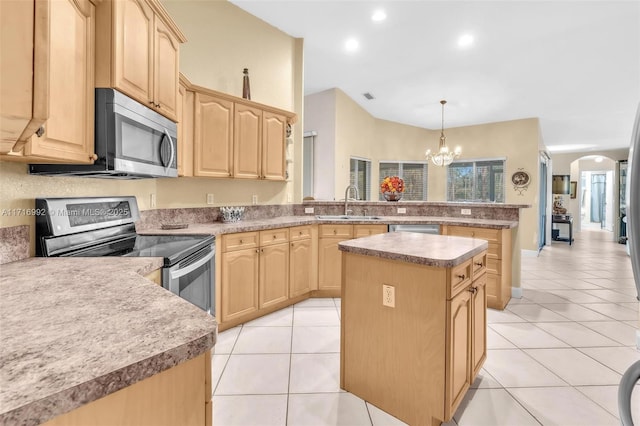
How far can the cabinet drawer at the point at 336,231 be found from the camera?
3.46m

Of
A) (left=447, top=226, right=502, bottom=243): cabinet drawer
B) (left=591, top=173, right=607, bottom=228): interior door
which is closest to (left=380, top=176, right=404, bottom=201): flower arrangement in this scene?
(left=447, top=226, right=502, bottom=243): cabinet drawer

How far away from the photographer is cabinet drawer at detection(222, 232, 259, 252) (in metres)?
2.61

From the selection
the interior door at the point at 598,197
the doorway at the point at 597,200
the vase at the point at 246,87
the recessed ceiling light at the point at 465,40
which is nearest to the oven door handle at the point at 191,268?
the vase at the point at 246,87

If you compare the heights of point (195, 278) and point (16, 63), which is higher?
point (16, 63)

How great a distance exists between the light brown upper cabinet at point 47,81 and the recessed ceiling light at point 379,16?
2.75 meters

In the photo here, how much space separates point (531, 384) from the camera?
1954mm

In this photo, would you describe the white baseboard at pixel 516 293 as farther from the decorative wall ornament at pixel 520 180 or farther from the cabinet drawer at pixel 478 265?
the decorative wall ornament at pixel 520 180

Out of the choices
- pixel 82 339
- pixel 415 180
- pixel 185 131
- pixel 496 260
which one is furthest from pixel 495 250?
pixel 415 180

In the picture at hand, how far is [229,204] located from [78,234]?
169cm

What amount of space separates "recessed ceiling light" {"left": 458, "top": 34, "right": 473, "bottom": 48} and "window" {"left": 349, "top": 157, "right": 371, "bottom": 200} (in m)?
2.89

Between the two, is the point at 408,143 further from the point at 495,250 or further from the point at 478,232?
the point at 495,250

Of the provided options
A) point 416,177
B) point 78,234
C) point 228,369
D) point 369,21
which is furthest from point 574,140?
point 78,234

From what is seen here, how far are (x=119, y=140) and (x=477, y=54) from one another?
174 inches

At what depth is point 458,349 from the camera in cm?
159
